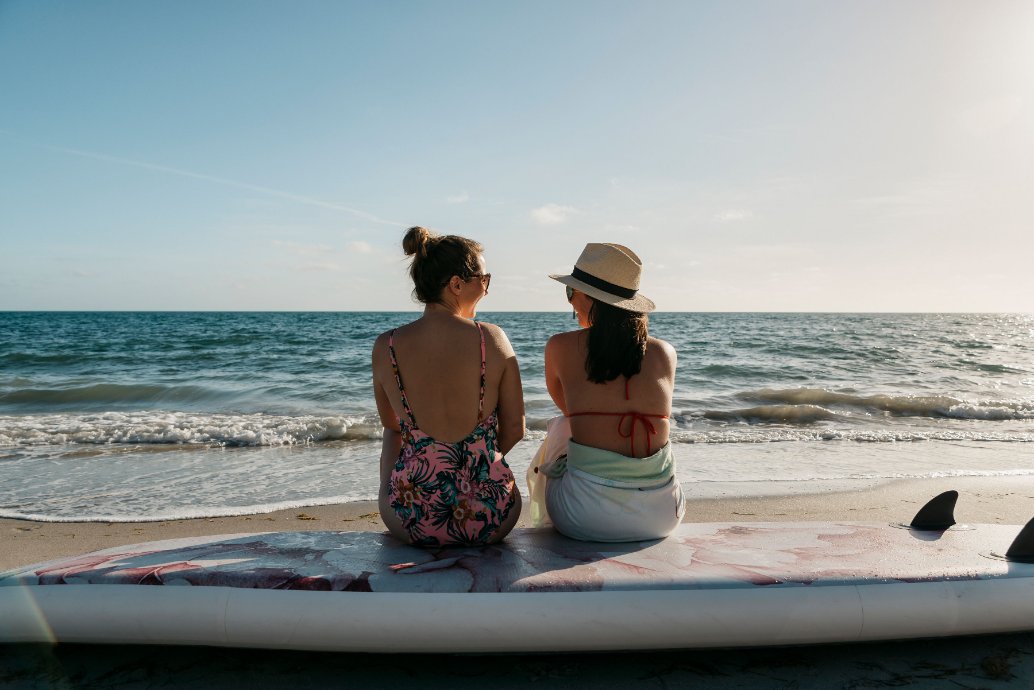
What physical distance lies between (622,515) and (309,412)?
7.45 metres

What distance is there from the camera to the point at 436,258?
2.43 m

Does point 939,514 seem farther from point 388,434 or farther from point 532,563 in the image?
point 388,434

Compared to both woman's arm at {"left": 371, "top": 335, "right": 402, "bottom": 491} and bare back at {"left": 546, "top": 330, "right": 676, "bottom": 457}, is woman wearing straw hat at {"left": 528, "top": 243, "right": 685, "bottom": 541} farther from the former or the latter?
woman's arm at {"left": 371, "top": 335, "right": 402, "bottom": 491}

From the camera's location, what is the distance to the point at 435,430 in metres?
2.46

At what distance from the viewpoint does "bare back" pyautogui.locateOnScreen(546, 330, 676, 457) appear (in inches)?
102

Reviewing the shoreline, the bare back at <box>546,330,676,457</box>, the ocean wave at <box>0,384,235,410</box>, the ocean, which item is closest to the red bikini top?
the bare back at <box>546,330,676,457</box>

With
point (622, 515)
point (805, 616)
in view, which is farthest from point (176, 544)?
point (805, 616)

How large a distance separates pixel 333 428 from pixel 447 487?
5.20 meters

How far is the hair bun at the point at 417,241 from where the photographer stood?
2.44 meters

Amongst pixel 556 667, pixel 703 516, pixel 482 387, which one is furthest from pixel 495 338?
pixel 703 516

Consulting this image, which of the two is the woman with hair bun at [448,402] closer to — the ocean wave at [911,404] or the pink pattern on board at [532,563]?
the pink pattern on board at [532,563]

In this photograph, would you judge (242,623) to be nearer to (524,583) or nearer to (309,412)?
(524,583)

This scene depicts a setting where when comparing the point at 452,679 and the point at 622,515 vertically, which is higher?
the point at 622,515

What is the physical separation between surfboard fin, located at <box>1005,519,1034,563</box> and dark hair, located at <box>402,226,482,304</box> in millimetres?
2215
